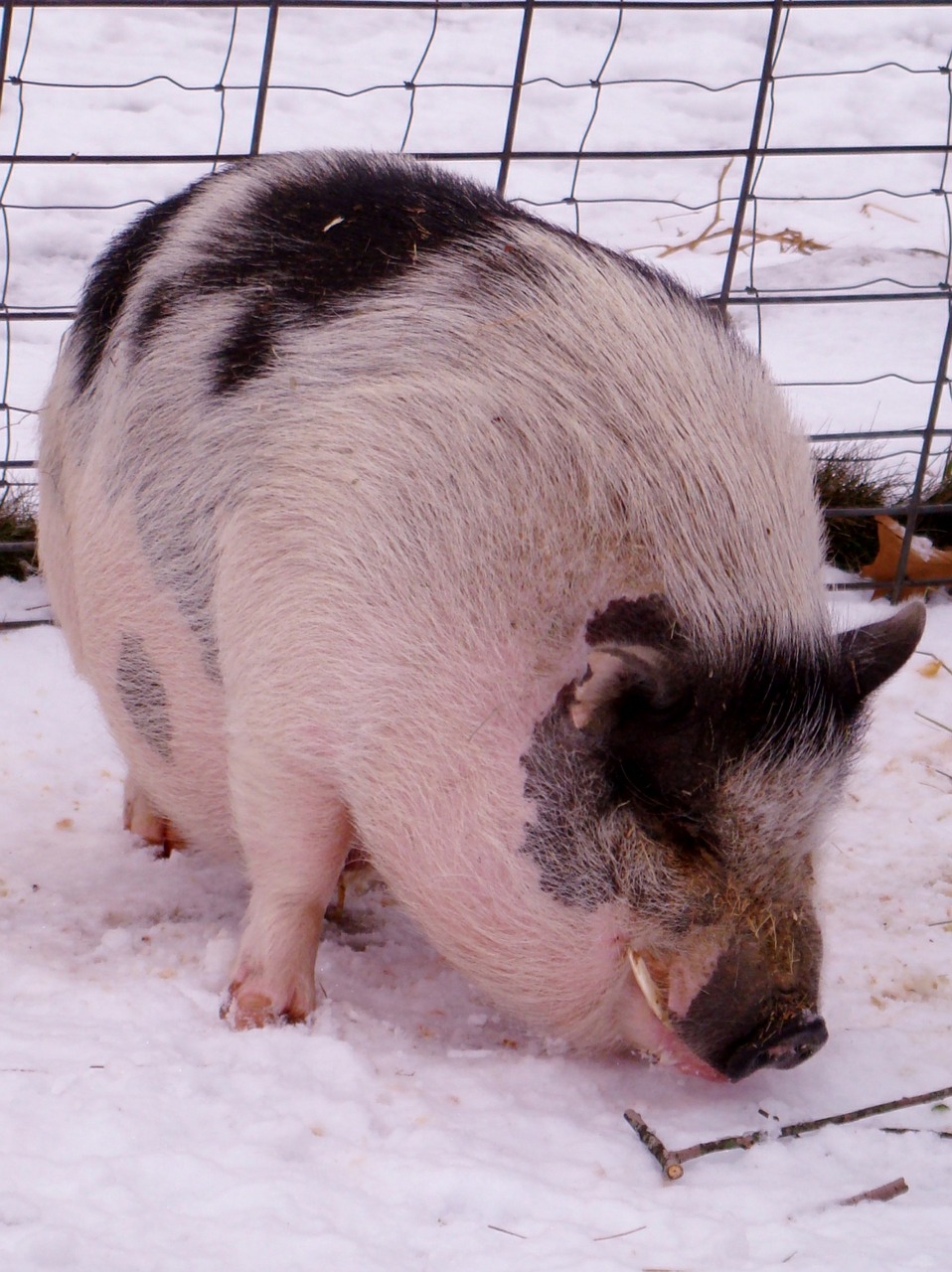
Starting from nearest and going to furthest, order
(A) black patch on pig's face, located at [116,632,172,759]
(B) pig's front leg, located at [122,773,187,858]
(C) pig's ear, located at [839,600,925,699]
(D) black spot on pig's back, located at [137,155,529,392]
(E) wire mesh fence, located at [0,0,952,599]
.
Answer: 1. (C) pig's ear, located at [839,600,925,699]
2. (D) black spot on pig's back, located at [137,155,529,392]
3. (A) black patch on pig's face, located at [116,632,172,759]
4. (B) pig's front leg, located at [122,773,187,858]
5. (E) wire mesh fence, located at [0,0,952,599]

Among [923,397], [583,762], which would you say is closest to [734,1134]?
[583,762]

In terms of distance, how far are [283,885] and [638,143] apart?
6.11 metres

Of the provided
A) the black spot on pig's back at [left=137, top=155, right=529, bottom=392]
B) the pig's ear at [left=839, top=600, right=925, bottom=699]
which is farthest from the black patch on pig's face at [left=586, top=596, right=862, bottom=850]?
the black spot on pig's back at [left=137, top=155, right=529, bottom=392]

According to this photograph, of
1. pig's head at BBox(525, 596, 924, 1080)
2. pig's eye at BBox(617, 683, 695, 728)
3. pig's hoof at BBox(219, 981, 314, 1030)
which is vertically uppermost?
pig's eye at BBox(617, 683, 695, 728)

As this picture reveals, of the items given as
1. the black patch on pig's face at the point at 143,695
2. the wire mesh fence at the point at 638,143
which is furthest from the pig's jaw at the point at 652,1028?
the wire mesh fence at the point at 638,143

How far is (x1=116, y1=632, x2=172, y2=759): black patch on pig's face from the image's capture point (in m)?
3.12

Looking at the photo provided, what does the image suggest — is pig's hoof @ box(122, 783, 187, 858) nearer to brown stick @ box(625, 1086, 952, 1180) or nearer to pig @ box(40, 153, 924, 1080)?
pig @ box(40, 153, 924, 1080)

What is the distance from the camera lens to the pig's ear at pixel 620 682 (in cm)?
229

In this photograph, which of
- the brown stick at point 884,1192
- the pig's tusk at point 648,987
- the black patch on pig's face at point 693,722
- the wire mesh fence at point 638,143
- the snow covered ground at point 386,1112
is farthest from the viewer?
the wire mesh fence at point 638,143

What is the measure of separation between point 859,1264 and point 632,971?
611mm

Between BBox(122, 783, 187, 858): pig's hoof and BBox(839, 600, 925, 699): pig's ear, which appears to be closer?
BBox(839, 600, 925, 699): pig's ear

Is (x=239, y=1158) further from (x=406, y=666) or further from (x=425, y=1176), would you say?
(x=406, y=666)

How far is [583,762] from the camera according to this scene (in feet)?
7.88

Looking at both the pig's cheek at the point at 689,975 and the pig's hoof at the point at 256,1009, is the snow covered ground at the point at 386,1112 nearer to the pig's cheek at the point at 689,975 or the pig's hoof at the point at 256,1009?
the pig's hoof at the point at 256,1009
